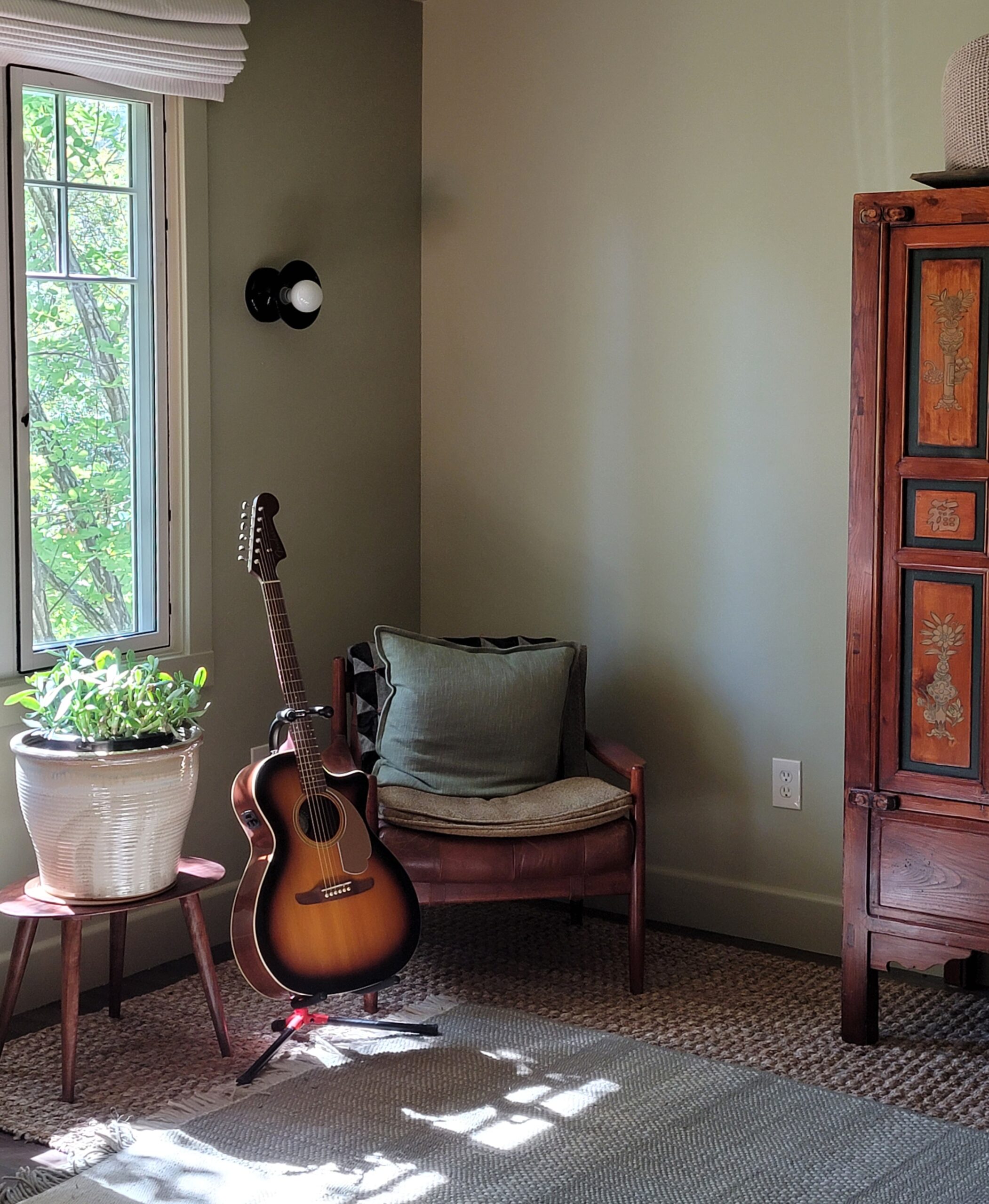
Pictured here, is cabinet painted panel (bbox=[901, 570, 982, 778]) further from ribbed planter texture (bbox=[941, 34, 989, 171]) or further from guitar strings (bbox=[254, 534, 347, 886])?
guitar strings (bbox=[254, 534, 347, 886])

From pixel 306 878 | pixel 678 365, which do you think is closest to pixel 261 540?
pixel 306 878

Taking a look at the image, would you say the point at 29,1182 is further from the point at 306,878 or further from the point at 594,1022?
the point at 594,1022

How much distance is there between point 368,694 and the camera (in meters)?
3.44

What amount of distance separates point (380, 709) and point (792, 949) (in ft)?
3.88

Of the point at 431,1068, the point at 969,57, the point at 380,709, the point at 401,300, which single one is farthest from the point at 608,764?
the point at 969,57

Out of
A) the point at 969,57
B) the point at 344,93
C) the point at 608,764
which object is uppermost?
the point at 344,93

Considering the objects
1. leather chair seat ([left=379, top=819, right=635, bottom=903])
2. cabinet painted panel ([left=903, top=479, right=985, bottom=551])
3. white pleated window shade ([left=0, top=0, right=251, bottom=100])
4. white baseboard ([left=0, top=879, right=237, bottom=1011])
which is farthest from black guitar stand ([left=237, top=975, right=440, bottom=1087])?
white pleated window shade ([left=0, top=0, right=251, bottom=100])

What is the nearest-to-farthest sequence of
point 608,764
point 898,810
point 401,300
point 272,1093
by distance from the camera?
1. point 272,1093
2. point 898,810
3. point 608,764
4. point 401,300

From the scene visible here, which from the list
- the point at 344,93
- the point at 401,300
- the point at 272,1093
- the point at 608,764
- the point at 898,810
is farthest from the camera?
the point at 401,300

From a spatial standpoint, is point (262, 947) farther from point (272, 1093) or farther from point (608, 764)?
point (608, 764)

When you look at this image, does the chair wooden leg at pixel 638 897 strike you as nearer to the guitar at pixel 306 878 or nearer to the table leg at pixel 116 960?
the guitar at pixel 306 878

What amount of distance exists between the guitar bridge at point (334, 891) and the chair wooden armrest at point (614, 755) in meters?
0.70

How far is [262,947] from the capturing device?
2.68 metres

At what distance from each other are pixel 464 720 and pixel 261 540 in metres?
0.68
